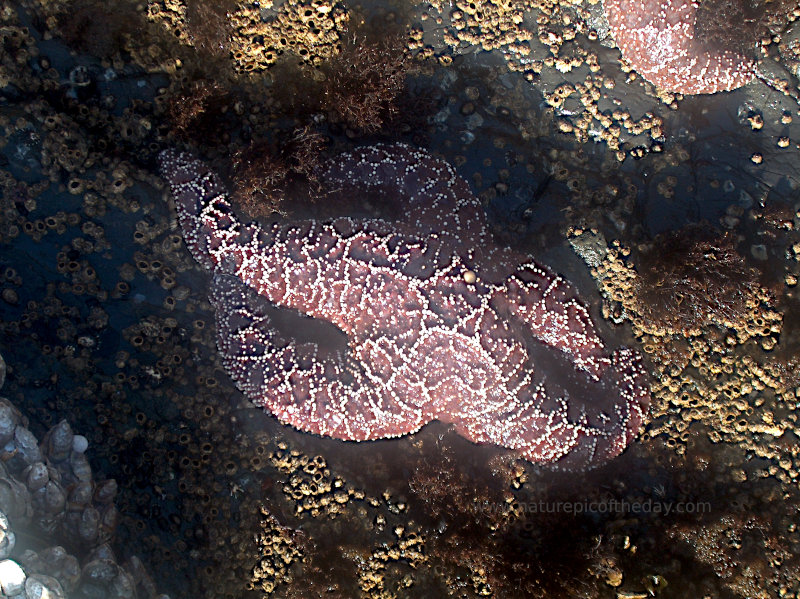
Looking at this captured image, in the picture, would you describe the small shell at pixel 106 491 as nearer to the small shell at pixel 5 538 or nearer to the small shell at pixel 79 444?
the small shell at pixel 79 444

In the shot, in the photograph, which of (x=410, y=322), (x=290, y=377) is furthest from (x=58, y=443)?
(x=410, y=322)

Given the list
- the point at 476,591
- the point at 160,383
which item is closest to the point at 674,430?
the point at 476,591

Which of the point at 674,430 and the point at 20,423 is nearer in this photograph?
the point at 20,423

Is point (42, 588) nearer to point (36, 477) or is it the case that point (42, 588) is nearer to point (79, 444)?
point (36, 477)

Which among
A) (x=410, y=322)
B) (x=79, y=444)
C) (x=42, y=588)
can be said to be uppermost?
(x=410, y=322)

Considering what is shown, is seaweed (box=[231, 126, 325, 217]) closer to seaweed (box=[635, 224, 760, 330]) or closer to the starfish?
the starfish

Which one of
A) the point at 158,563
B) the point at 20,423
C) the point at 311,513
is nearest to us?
the point at 20,423

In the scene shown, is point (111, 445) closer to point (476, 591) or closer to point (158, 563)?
point (158, 563)

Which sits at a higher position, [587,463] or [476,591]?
[587,463]

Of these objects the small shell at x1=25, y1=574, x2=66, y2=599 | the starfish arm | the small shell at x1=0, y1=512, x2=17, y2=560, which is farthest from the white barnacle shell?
the starfish arm

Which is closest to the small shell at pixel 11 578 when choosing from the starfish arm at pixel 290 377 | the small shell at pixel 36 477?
the small shell at pixel 36 477
